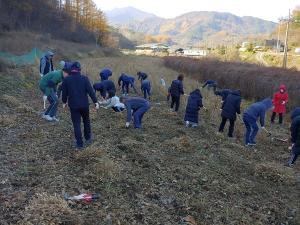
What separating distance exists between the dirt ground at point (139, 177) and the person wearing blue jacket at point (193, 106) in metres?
0.70

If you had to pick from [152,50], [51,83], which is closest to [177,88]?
[51,83]

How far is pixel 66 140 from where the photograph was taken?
341 inches

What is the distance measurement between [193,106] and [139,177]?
4571 millimetres

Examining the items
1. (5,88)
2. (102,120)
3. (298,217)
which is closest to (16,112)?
(102,120)

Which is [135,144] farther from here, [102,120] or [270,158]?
[270,158]

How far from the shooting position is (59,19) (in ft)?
193

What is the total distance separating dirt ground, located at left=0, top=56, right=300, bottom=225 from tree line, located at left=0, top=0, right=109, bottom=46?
111 ft

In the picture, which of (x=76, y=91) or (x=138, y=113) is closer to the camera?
(x=76, y=91)

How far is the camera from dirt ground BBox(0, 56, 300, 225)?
18.5ft

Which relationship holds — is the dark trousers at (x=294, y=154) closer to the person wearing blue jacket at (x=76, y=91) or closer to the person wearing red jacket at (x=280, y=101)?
the person wearing blue jacket at (x=76, y=91)

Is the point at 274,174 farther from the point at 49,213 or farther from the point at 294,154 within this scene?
the point at 49,213

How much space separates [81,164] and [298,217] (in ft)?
12.7

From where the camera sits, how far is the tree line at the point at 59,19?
47.7 metres

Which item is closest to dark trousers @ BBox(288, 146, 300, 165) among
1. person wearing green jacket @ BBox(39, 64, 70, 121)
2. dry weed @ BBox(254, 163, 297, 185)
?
dry weed @ BBox(254, 163, 297, 185)
